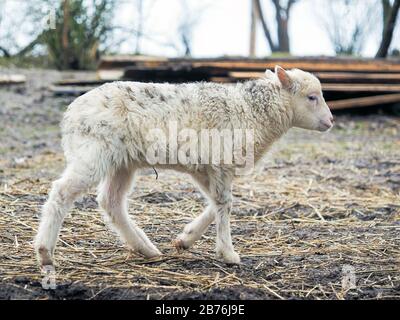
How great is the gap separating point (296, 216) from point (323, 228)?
491 millimetres

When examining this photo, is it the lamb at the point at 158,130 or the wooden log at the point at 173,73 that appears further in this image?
the wooden log at the point at 173,73

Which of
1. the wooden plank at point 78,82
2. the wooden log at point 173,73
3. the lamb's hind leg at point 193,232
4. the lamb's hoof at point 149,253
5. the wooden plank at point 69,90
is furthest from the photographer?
the wooden plank at point 78,82

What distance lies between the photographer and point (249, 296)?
430 centimetres

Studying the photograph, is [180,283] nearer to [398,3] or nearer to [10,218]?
[10,218]

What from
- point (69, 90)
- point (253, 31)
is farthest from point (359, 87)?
point (253, 31)

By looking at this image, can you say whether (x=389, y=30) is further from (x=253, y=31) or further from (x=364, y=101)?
(x=253, y=31)

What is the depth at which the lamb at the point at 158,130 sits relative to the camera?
4.71m

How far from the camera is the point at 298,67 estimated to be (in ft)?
45.6

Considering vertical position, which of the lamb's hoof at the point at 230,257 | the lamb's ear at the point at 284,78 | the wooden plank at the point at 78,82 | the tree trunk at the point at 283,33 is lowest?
the lamb's hoof at the point at 230,257

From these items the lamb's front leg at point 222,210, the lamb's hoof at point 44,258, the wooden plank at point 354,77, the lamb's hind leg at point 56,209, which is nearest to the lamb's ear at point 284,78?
the lamb's front leg at point 222,210

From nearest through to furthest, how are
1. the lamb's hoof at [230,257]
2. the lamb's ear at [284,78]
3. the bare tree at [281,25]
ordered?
the lamb's hoof at [230,257] < the lamb's ear at [284,78] < the bare tree at [281,25]

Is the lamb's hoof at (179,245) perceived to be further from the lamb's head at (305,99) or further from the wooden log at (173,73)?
the wooden log at (173,73)

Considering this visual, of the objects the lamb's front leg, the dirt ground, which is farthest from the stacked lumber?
the lamb's front leg

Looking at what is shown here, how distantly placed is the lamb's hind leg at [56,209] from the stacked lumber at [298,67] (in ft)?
28.9
